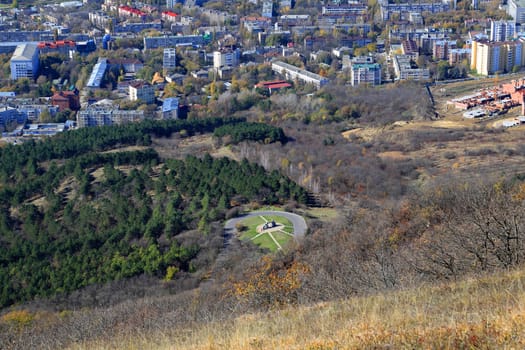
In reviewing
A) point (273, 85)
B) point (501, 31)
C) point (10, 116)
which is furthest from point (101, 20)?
point (501, 31)

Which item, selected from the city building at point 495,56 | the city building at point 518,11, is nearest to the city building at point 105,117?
the city building at point 495,56

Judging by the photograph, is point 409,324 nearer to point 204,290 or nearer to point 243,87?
point 204,290

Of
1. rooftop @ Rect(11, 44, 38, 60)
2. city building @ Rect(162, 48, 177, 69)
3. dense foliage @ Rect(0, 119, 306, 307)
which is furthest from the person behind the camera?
city building @ Rect(162, 48, 177, 69)

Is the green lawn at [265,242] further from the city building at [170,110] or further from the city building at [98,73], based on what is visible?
the city building at [98,73]

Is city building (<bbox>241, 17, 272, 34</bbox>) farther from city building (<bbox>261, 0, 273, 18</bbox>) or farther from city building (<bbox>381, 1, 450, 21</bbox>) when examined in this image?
city building (<bbox>381, 1, 450, 21</bbox>)

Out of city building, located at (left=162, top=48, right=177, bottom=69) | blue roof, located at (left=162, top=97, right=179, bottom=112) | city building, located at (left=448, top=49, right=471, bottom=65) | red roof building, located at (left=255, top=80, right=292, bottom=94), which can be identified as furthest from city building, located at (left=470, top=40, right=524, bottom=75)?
city building, located at (left=162, top=48, right=177, bottom=69)

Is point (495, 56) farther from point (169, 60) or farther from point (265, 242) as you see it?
point (265, 242)
